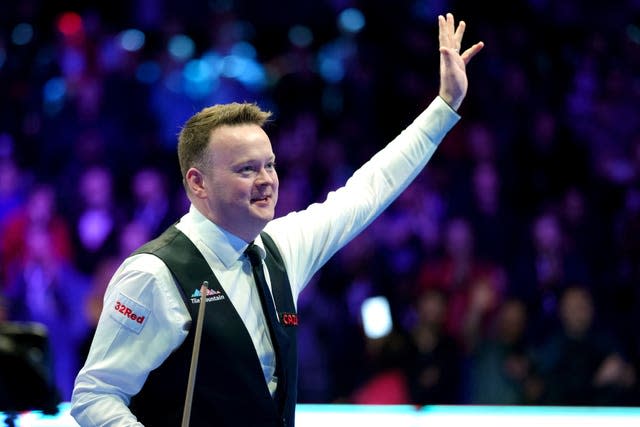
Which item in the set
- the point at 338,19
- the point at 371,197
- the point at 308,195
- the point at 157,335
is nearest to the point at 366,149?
the point at 308,195

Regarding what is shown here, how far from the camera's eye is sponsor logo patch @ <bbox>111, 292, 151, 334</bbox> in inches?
98.5

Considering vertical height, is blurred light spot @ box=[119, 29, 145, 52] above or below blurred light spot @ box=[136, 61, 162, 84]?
above

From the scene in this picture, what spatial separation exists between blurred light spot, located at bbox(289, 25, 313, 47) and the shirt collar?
6234 millimetres

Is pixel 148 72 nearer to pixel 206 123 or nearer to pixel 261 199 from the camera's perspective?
pixel 206 123

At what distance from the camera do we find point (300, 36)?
358 inches

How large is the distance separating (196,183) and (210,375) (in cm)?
54

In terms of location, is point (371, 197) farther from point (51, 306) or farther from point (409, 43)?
point (409, 43)

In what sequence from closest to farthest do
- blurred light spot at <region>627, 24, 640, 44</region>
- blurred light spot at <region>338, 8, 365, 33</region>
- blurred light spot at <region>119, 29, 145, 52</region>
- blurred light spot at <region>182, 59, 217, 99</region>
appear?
blurred light spot at <region>627, 24, 640, 44</region> → blurred light spot at <region>182, 59, 217, 99</region> → blurred light spot at <region>119, 29, 145, 52</region> → blurred light spot at <region>338, 8, 365, 33</region>

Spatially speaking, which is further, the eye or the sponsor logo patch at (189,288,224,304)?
the eye

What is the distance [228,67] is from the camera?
8477 mm

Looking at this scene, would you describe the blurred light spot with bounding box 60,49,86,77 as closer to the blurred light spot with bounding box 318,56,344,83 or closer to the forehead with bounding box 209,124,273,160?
the blurred light spot with bounding box 318,56,344,83

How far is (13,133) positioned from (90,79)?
2.53 feet

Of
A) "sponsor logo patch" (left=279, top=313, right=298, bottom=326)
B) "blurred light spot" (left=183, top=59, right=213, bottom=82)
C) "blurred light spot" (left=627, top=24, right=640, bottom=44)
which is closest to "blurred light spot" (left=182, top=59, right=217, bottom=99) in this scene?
"blurred light spot" (left=183, top=59, right=213, bottom=82)

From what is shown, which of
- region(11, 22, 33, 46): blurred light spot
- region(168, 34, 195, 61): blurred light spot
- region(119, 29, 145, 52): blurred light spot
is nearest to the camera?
region(168, 34, 195, 61): blurred light spot
